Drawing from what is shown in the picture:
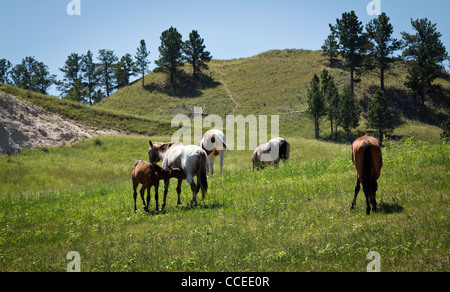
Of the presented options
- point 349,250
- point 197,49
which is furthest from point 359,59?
point 349,250

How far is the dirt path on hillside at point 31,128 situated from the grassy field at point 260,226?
2161 centimetres

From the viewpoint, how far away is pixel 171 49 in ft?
308

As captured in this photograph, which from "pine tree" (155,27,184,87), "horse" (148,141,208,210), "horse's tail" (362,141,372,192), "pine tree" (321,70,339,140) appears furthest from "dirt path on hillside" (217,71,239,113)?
"horse's tail" (362,141,372,192)

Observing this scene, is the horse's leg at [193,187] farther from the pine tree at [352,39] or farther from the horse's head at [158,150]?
the pine tree at [352,39]

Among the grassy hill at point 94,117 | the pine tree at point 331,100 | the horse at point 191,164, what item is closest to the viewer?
the horse at point 191,164

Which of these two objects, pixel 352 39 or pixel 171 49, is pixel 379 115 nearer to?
pixel 352 39

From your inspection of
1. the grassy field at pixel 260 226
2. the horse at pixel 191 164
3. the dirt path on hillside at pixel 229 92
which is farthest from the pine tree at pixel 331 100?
the horse at pixel 191 164

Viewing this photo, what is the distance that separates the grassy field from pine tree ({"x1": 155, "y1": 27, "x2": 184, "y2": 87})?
79916 mm

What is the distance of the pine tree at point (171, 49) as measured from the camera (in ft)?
305
